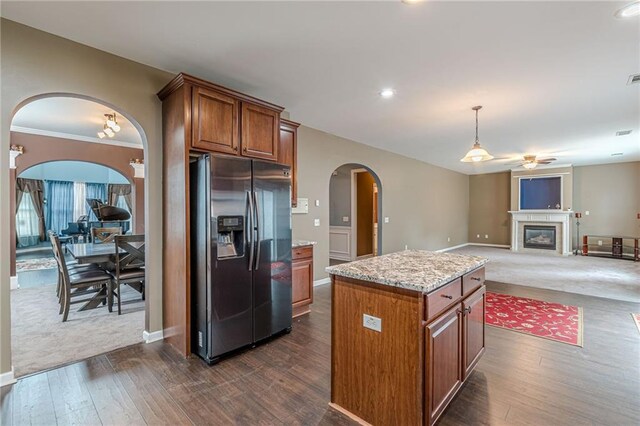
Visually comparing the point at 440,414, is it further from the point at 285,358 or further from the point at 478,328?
the point at 285,358

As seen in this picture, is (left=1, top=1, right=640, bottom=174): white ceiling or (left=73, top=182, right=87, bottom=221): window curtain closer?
(left=1, top=1, right=640, bottom=174): white ceiling

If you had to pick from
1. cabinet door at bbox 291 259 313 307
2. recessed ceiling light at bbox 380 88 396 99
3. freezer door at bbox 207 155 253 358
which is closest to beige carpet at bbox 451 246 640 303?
cabinet door at bbox 291 259 313 307

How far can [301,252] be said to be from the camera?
3.73 meters

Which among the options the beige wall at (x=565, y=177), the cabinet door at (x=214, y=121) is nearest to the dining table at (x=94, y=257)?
the cabinet door at (x=214, y=121)

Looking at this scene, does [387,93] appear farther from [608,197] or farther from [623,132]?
[608,197]

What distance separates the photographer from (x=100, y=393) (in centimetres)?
212

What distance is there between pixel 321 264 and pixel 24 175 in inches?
438

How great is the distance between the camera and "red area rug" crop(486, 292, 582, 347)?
3166mm

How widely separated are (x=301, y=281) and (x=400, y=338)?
219 cm

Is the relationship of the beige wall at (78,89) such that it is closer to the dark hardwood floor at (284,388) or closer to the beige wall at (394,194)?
the dark hardwood floor at (284,388)

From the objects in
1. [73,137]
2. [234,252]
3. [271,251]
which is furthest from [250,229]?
[73,137]

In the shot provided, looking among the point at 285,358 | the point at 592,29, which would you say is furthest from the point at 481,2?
the point at 285,358

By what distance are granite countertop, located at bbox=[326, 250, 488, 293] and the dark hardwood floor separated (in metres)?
0.96

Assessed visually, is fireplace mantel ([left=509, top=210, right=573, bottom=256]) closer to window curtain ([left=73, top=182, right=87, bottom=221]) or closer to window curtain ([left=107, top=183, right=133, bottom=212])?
window curtain ([left=107, top=183, right=133, bottom=212])
